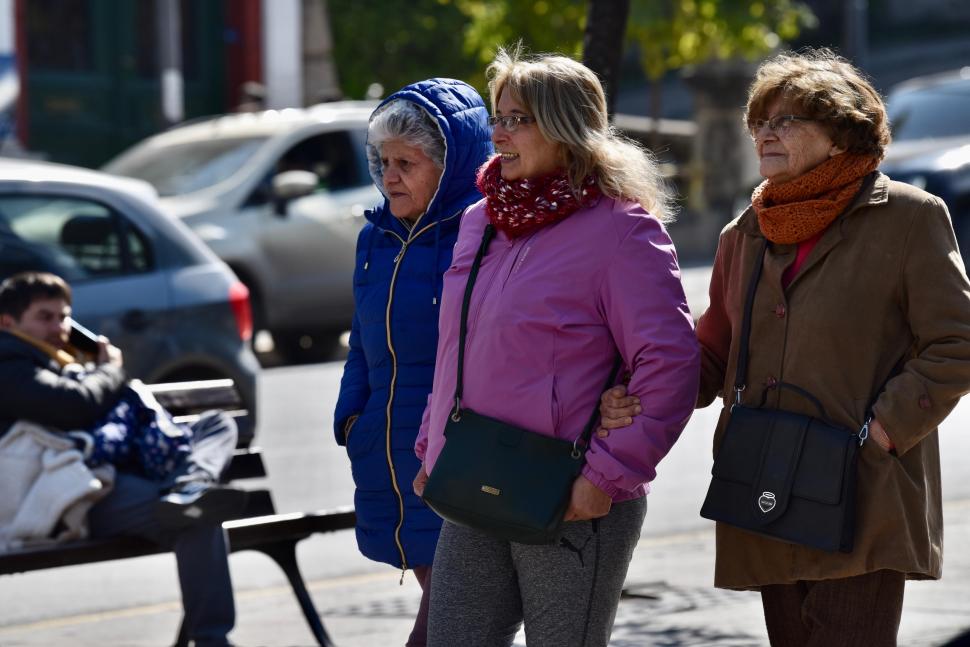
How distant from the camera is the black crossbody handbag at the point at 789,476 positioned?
3658mm

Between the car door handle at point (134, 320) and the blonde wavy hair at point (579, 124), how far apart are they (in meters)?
5.25

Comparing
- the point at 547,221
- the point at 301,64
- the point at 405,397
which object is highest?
the point at 547,221

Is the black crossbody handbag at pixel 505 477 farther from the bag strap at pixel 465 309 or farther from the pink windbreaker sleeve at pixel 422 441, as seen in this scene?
the pink windbreaker sleeve at pixel 422 441

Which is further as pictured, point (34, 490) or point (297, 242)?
point (297, 242)

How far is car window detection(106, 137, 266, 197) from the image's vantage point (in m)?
13.5

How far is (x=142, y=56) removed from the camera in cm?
2488

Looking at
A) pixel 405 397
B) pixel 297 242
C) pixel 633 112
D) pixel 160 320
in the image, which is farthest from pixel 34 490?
pixel 633 112

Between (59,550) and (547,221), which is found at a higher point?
(547,221)

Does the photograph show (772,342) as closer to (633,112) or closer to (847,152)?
(847,152)

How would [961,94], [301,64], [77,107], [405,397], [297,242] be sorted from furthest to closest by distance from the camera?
[301,64], [77,107], [961,94], [297,242], [405,397]

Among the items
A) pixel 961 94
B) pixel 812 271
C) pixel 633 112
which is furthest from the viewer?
pixel 633 112

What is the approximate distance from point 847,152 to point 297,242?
32.2ft

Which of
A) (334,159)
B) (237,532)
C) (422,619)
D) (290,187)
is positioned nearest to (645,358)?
(422,619)

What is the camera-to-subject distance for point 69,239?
8781mm
